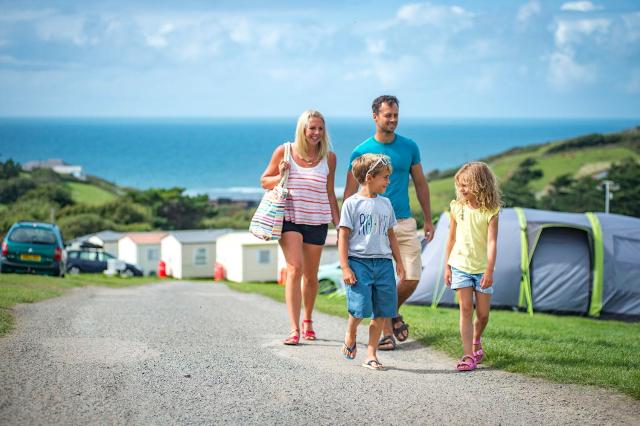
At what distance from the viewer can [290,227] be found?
762 centimetres

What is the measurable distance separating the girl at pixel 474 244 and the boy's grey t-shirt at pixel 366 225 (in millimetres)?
664

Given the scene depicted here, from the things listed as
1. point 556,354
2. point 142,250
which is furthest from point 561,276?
point 142,250

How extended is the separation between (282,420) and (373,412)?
606 millimetres

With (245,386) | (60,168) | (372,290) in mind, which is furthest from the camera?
(60,168)

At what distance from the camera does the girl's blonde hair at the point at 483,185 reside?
22.6 feet

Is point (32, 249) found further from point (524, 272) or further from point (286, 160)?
point (286, 160)

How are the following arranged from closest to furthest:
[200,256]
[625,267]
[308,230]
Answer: [308,230] → [625,267] → [200,256]

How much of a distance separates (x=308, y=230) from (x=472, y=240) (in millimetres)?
1523

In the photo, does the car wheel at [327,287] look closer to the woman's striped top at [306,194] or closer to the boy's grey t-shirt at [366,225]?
the woman's striped top at [306,194]

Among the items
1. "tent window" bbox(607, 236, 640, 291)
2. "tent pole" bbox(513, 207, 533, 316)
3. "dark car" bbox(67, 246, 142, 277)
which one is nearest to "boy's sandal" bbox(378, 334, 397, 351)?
"tent pole" bbox(513, 207, 533, 316)

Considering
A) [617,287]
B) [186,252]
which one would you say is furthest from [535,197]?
[617,287]

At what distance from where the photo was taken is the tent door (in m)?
15.5

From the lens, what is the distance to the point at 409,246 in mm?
7617

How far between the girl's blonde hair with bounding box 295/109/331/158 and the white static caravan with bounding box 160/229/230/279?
131ft
